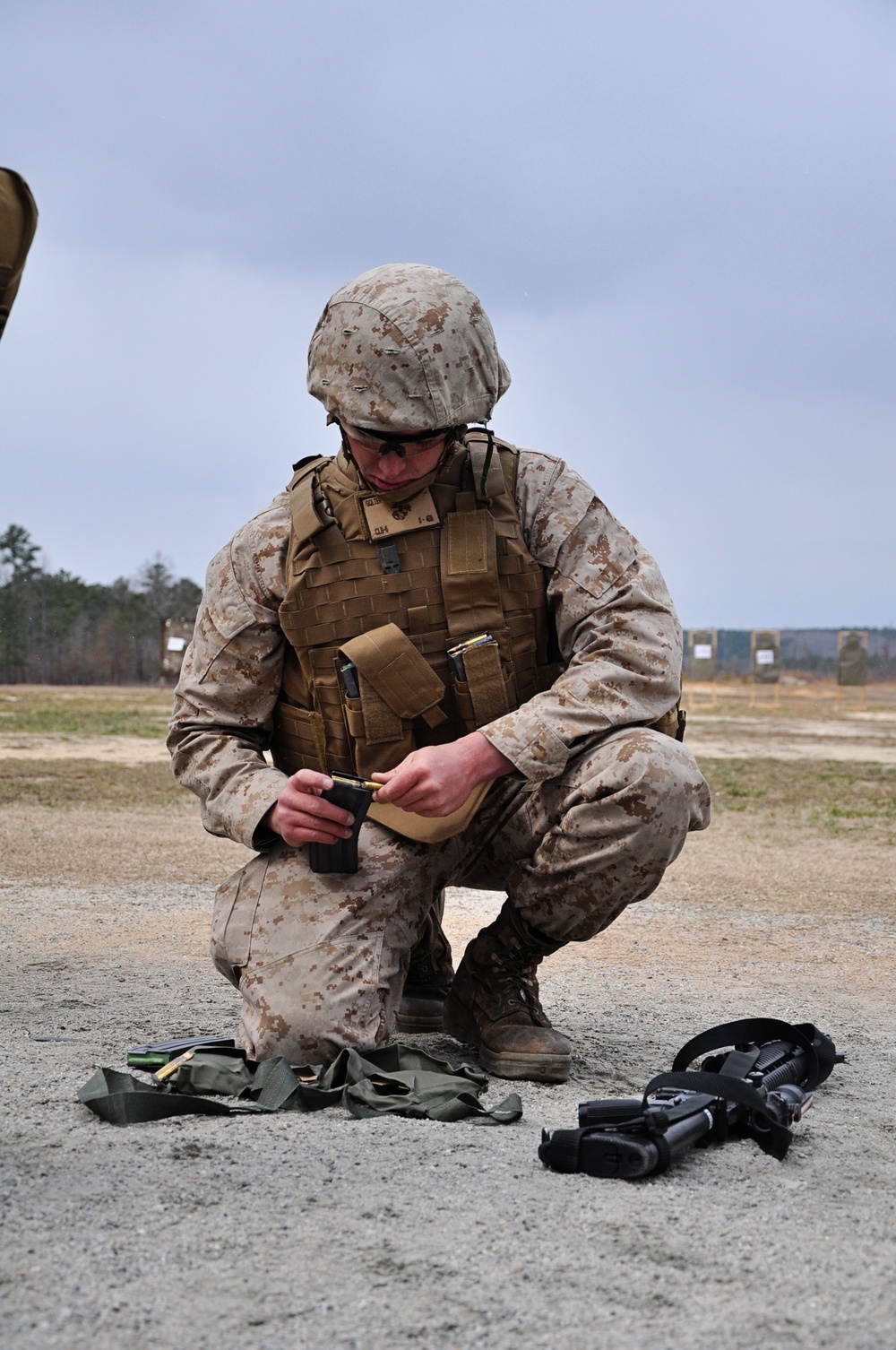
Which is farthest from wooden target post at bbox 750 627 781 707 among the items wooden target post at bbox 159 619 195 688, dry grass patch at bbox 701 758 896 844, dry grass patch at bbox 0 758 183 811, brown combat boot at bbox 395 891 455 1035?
brown combat boot at bbox 395 891 455 1035

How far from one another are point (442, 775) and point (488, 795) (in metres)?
0.42

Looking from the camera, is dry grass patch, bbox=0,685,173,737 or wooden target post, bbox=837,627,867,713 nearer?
dry grass patch, bbox=0,685,173,737

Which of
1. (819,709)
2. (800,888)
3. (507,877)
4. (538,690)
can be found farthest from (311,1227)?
(819,709)

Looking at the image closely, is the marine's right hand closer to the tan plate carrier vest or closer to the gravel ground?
the tan plate carrier vest

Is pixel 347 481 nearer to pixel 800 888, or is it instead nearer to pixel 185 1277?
pixel 185 1277

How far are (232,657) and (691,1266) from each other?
5.81 feet

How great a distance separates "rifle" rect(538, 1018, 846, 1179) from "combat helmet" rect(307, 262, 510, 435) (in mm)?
1459

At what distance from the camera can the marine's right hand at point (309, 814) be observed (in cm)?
283

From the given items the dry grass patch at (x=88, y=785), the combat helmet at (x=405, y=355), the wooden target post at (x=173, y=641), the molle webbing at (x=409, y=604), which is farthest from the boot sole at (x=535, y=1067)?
the wooden target post at (x=173, y=641)

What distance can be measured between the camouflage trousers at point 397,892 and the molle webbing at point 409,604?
240mm

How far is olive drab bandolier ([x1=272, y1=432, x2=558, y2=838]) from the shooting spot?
119 inches

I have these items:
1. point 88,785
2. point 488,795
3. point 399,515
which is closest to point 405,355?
point 399,515

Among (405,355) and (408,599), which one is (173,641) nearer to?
(408,599)

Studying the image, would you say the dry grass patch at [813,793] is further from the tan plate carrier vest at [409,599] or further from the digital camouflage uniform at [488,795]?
the tan plate carrier vest at [409,599]
